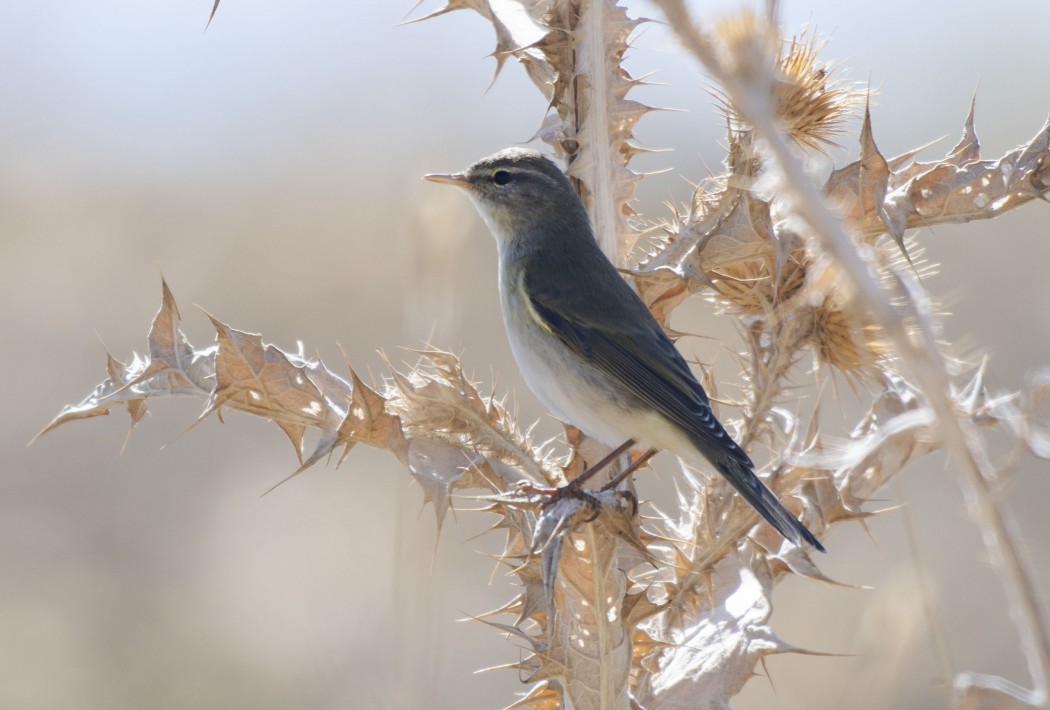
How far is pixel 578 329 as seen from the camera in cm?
397

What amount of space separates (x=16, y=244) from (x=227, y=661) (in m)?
7.75

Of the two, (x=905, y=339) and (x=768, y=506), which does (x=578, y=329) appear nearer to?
(x=768, y=506)

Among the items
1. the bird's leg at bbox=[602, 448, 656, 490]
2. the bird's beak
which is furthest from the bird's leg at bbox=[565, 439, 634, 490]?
the bird's beak

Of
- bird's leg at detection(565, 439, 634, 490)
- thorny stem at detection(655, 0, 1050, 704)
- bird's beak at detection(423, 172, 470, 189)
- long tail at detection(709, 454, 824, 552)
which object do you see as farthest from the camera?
bird's beak at detection(423, 172, 470, 189)

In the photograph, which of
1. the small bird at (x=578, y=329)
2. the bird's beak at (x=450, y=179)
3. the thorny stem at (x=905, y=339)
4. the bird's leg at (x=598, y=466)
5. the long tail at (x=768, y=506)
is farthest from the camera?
the bird's beak at (x=450, y=179)

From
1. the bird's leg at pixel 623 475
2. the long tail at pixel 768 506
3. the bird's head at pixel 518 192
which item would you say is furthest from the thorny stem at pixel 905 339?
the bird's head at pixel 518 192

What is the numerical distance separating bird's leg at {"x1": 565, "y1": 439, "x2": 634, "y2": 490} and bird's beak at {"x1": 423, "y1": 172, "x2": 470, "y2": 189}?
1415 millimetres

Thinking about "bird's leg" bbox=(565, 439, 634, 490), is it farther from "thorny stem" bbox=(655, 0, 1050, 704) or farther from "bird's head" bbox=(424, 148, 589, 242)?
"thorny stem" bbox=(655, 0, 1050, 704)

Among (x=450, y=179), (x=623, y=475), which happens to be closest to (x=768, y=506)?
(x=623, y=475)

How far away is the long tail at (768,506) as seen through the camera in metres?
2.83

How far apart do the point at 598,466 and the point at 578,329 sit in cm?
96

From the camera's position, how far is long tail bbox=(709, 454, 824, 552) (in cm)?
283

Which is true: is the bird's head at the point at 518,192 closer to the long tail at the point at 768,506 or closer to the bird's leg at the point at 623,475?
the bird's leg at the point at 623,475

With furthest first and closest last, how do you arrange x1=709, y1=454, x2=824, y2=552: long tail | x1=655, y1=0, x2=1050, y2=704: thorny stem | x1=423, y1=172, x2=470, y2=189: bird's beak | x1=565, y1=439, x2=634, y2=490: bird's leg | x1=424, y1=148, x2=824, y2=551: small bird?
x1=423, y1=172, x2=470, y2=189: bird's beak → x1=424, y1=148, x2=824, y2=551: small bird → x1=565, y1=439, x2=634, y2=490: bird's leg → x1=709, y1=454, x2=824, y2=552: long tail → x1=655, y1=0, x2=1050, y2=704: thorny stem
